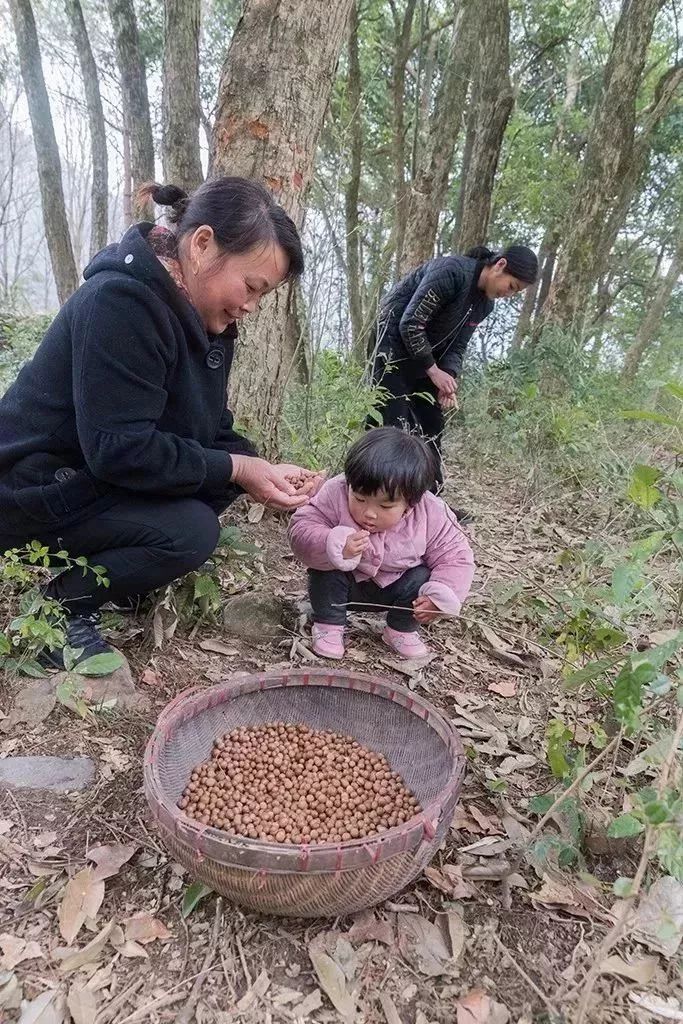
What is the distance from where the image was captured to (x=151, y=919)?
1.42 metres

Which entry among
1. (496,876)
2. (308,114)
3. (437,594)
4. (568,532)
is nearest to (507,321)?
(568,532)

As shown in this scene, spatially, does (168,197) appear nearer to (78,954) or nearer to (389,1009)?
(78,954)

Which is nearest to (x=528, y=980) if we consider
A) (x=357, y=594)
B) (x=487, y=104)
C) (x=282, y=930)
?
(x=282, y=930)

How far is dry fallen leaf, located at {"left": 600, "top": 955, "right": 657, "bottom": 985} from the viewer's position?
133 centimetres

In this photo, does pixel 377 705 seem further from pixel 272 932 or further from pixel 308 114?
pixel 308 114

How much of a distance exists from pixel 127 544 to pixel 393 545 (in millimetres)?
854

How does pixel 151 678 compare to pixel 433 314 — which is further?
pixel 433 314

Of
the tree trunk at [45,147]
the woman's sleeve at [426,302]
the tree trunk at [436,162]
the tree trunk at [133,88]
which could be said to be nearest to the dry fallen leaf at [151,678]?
the woman's sleeve at [426,302]

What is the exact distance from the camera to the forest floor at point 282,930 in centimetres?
128

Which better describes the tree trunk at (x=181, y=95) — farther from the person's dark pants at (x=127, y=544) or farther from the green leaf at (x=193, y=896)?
the green leaf at (x=193, y=896)

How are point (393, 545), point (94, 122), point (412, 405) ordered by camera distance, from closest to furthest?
point (393, 545), point (412, 405), point (94, 122)

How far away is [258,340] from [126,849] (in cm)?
195

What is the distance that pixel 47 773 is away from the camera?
1742 mm

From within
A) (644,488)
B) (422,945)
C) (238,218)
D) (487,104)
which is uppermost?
(487,104)
